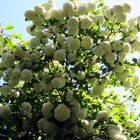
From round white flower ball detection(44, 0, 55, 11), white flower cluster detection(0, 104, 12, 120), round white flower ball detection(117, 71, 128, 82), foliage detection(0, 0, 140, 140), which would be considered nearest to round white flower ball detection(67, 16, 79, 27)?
foliage detection(0, 0, 140, 140)

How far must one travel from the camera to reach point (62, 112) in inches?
259

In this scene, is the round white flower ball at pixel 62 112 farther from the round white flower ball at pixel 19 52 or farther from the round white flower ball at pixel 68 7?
the round white flower ball at pixel 68 7

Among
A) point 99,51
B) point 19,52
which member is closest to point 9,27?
point 19,52

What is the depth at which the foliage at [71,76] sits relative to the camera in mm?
6805

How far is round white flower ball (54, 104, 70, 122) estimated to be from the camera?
6582 millimetres

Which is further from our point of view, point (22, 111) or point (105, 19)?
point (105, 19)

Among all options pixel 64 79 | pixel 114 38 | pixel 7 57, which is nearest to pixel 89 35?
pixel 114 38

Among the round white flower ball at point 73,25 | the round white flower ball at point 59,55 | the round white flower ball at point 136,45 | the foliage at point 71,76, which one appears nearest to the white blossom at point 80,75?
the foliage at point 71,76

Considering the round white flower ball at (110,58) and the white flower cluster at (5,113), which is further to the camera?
the round white flower ball at (110,58)

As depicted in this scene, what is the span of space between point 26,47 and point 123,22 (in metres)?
1.98

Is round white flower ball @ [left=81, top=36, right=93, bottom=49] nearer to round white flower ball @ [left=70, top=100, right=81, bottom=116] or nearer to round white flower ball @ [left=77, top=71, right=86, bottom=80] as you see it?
round white flower ball @ [left=77, top=71, right=86, bottom=80]

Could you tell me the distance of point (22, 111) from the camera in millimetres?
6977

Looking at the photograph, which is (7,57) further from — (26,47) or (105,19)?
(105,19)

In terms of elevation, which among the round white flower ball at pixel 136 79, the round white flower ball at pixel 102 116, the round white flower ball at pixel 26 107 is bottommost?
the round white flower ball at pixel 102 116
